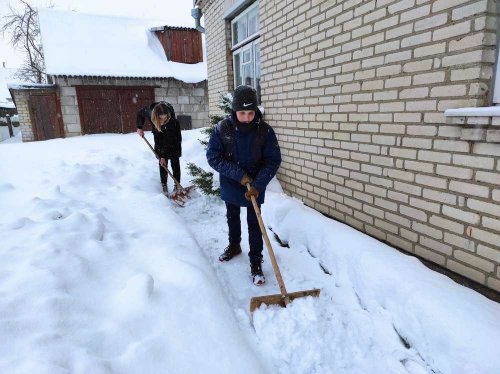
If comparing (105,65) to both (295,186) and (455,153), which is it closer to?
(295,186)

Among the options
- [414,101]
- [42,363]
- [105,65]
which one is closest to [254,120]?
[414,101]

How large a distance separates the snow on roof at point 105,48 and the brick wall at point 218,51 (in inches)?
324

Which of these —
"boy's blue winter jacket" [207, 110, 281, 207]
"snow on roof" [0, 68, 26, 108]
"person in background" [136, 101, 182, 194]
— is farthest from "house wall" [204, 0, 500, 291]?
"snow on roof" [0, 68, 26, 108]

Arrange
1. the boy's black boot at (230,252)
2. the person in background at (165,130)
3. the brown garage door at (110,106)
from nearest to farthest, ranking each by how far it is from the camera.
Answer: the boy's black boot at (230,252), the person in background at (165,130), the brown garage door at (110,106)

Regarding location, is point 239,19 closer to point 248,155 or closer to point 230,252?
point 248,155


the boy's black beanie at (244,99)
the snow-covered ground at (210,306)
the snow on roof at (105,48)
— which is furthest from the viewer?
the snow on roof at (105,48)

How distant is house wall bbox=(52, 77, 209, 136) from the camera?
541 inches

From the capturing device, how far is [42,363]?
4.81ft

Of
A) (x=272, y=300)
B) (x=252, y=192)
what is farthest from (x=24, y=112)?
(x=272, y=300)

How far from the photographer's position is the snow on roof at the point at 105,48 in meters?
13.9

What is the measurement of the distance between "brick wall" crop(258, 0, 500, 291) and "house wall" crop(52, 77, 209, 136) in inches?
472

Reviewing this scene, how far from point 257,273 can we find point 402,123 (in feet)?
5.43

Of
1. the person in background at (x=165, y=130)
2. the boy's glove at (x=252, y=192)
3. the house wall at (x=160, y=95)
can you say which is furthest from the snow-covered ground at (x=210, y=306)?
the house wall at (x=160, y=95)

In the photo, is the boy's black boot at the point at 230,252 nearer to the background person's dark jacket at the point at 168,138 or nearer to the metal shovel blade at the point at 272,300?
the metal shovel blade at the point at 272,300
